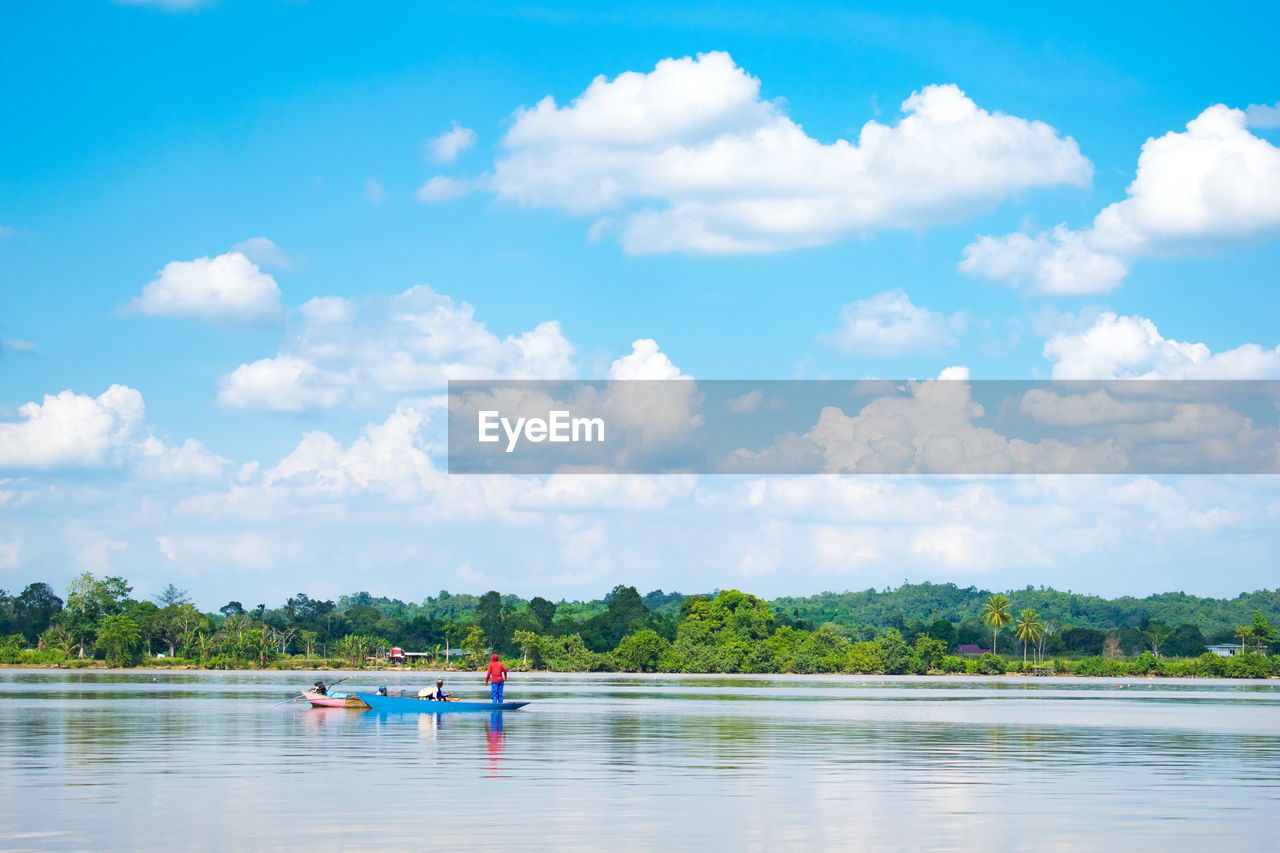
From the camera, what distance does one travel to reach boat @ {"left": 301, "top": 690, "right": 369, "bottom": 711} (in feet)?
166

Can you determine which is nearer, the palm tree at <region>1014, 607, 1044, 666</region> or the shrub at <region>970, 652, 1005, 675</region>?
the shrub at <region>970, 652, 1005, 675</region>

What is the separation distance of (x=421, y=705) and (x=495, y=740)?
13072mm

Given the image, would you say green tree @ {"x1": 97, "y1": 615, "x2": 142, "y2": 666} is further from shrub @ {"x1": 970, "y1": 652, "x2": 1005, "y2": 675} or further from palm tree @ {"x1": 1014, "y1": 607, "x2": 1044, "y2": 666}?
palm tree @ {"x1": 1014, "y1": 607, "x2": 1044, "y2": 666}

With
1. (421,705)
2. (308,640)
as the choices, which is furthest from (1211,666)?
Result: (421,705)

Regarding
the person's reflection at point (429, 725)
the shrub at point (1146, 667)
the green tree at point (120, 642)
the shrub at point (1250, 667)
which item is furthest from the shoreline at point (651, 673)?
the person's reflection at point (429, 725)

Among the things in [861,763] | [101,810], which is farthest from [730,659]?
[101,810]

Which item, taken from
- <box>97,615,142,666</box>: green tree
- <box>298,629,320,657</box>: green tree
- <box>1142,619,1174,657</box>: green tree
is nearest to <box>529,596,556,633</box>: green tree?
<box>298,629,320,657</box>: green tree

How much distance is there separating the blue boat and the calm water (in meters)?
1.43

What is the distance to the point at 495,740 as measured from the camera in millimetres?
35594

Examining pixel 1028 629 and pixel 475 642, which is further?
pixel 1028 629

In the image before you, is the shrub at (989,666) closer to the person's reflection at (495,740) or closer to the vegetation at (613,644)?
the vegetation at (613,644)

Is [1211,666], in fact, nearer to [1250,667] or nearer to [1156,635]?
[1250,667]

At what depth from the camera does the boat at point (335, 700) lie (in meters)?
50.7

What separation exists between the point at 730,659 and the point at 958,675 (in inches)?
927
